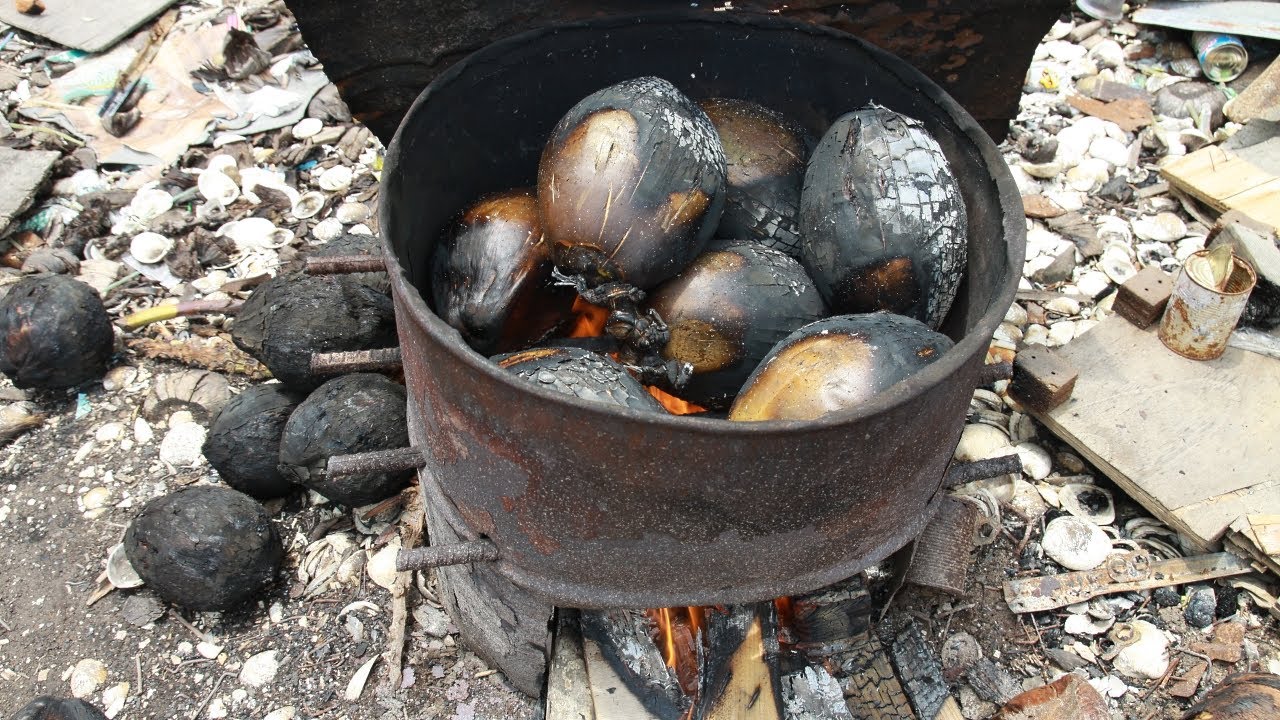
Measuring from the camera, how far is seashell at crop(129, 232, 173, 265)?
3623 millimetres

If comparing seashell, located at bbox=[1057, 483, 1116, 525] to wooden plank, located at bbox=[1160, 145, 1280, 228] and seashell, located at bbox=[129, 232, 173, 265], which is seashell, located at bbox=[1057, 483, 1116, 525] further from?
seashell, located at bbox=[129, 232, 173, 265]

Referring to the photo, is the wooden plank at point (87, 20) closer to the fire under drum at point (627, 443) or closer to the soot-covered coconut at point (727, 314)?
the fire under drum at point (627, 443)

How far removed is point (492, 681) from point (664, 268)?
1225 mm

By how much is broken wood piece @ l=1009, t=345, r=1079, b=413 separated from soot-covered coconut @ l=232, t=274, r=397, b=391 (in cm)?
206

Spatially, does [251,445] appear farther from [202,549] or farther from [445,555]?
[445,555]

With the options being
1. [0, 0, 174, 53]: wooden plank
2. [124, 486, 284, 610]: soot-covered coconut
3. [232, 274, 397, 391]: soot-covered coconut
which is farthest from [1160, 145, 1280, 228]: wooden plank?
[0, 0, 174, 53]: wooden plank

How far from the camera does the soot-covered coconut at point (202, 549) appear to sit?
244cm

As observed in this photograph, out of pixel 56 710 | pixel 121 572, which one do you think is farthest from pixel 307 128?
pixel 56 710

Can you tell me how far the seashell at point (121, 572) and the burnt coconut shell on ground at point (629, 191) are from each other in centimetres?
164

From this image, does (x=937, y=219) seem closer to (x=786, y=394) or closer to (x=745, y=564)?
(x=786, y=394)

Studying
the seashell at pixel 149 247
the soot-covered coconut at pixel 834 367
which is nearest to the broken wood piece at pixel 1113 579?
the soot-covered coconut at pixel 834 367

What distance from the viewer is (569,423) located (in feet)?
5.10

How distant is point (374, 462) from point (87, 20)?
400 centimetres

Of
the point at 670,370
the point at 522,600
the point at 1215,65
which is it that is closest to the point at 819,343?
the point at 670,370
